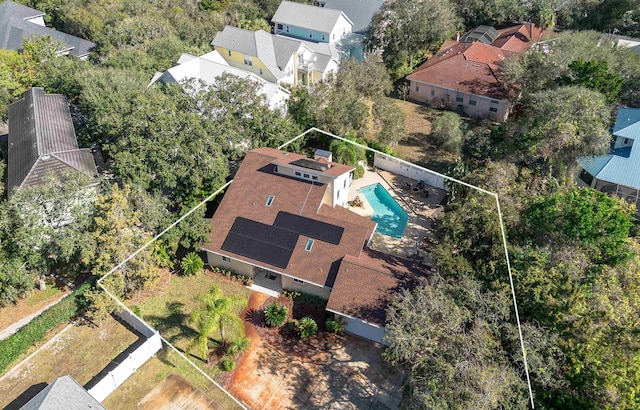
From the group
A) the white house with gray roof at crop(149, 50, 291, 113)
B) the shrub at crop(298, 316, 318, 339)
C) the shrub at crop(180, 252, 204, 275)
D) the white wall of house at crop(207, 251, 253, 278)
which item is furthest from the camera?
the white house with gray roof at crop(149, 50, 291, 113)

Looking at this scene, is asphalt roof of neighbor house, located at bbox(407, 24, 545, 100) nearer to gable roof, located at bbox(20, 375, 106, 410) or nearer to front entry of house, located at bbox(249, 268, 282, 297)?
front entry of house, located at bbox(249, 268, 282, 297)

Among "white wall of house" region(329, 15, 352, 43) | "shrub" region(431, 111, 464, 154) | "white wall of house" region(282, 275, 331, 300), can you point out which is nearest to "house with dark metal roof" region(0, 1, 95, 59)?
"white wall of house" region(329, 15, 352, 43)

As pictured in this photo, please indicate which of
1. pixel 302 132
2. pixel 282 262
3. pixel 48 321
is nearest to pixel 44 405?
pixel 48 321

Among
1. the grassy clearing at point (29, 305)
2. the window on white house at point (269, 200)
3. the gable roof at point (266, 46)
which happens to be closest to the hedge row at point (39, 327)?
the grassy clearing at point (29, 305)

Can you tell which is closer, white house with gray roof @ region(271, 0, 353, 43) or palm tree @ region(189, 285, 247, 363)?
palm tree @ region(189, 285, 247, 363)

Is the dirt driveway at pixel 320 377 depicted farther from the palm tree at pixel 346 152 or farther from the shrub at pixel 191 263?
the palm tree at pixel 346 152

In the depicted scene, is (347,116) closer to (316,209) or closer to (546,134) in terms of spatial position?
(316,209)

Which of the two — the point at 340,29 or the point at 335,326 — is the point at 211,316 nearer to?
the point at 335,326
